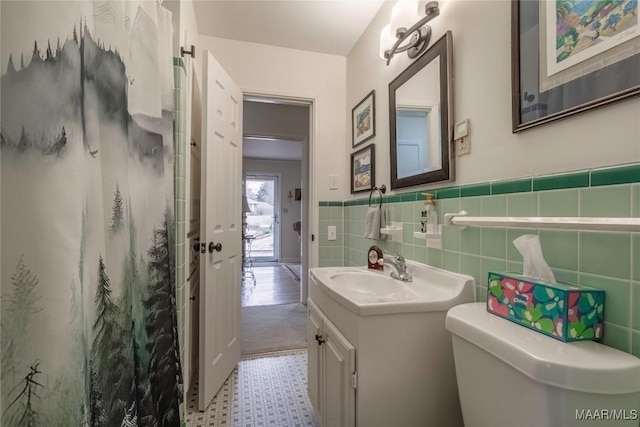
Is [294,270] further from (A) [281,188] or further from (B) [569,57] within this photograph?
(B) [569,57]

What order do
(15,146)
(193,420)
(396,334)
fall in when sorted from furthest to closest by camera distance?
1. (193,420)
2. (396,334)
3. (15,146)

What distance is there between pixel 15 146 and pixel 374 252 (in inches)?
55.9

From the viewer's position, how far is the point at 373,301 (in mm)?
953

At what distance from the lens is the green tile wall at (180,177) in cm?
132

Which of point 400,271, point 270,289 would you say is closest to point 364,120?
point 400,271

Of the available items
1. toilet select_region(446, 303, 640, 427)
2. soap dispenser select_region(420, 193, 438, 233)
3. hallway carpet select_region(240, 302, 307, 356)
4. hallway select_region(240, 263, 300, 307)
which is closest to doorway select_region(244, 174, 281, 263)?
hallway select_region(240, 263, 300, 307)

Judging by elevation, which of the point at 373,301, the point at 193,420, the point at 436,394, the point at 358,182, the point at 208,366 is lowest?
the point at 193,420

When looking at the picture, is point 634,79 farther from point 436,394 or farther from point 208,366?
point 208,366

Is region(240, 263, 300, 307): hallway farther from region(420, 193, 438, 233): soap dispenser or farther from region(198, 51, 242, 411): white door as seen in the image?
region(420, 193, 438, 233): soap dispenser

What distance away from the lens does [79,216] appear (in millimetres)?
467

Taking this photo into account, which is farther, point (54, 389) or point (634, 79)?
point (634, 79)

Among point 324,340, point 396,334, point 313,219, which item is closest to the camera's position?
point 396,334

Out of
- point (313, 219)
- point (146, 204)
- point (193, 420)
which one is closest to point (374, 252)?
point (313, 219)

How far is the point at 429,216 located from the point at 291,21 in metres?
1.60
